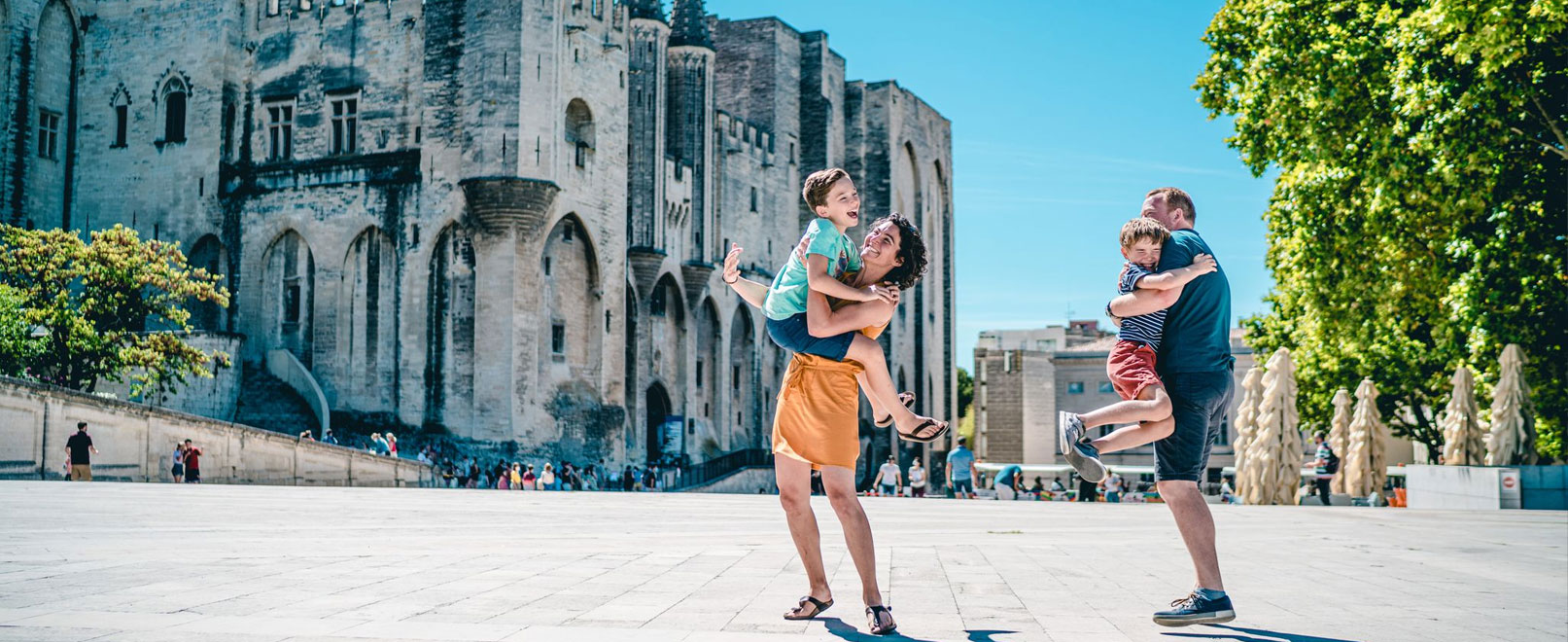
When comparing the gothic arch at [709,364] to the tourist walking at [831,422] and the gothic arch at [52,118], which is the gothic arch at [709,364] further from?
the tourist walking at [831,422]

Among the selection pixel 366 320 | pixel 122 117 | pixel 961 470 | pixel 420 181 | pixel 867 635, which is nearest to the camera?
pixel 867 635

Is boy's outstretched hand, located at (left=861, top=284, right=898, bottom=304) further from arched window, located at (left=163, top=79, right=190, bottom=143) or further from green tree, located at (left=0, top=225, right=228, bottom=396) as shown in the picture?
arched window, located at (left=163, top=79, right=190, bottom=143)

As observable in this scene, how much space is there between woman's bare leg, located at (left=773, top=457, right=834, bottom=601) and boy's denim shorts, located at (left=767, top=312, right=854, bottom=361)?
43cm

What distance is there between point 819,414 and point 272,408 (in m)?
34.7

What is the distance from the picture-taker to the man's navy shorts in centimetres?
523

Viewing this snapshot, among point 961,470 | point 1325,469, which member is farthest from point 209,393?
point 1325,469

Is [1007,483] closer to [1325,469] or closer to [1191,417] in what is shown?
[1325,469]

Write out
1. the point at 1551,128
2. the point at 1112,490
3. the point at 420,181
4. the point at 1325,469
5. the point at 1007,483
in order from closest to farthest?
the point at 1551,128 < the point at 1325,469 < the point at 1007,483 < the point at 1112,490 < the point at 420,181

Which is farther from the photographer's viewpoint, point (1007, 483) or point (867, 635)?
point (1007, 483)

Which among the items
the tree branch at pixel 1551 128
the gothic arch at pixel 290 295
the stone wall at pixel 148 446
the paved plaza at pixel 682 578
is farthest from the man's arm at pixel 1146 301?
the gothic arch at pixel 290 295

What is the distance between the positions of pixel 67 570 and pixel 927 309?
191 ft

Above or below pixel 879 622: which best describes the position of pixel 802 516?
above

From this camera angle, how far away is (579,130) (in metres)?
38.9

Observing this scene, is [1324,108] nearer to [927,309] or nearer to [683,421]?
[683,421]
